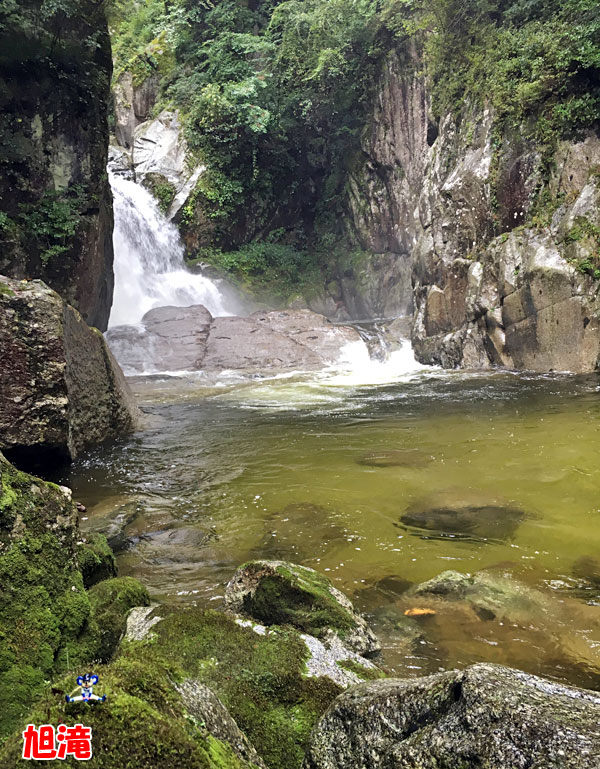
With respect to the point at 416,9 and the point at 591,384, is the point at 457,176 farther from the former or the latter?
the point at 416,9

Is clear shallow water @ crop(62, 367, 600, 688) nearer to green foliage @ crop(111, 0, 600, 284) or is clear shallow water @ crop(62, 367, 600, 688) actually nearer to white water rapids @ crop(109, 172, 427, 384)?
white water rapids @ crop(109, 172, 427, 384)

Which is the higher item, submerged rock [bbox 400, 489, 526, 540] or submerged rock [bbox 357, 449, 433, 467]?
submerged rock [bbox 357, 449, 433, 467]

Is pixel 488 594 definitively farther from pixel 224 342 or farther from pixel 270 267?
pixel 270 267

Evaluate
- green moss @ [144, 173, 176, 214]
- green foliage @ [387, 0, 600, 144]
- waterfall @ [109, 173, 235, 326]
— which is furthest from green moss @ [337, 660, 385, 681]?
green moss @ [144, 173, 176, 214]

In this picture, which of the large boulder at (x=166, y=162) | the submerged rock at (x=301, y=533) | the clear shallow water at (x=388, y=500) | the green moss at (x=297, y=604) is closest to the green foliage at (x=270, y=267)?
the large boulder at (x=166, y=162)

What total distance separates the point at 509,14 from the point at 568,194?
20.8ft

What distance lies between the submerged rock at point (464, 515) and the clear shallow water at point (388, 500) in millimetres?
66

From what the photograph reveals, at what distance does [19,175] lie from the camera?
461 inches

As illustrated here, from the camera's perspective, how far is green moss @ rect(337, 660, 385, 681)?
8.52 ft

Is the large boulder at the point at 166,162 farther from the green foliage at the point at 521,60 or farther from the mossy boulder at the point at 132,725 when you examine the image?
the mossy boulder at the point at 132,725

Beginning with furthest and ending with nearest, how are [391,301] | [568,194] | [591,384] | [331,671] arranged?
[391,301]
[568,194]
[591,384]
[331,671]

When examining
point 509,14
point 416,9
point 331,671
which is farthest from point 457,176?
point 331,671

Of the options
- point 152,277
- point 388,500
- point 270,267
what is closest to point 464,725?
point 388,500

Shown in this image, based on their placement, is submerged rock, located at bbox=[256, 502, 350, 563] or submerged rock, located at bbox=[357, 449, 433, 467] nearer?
submerged rock, located at bbox=[256, 502, 350, 563]
